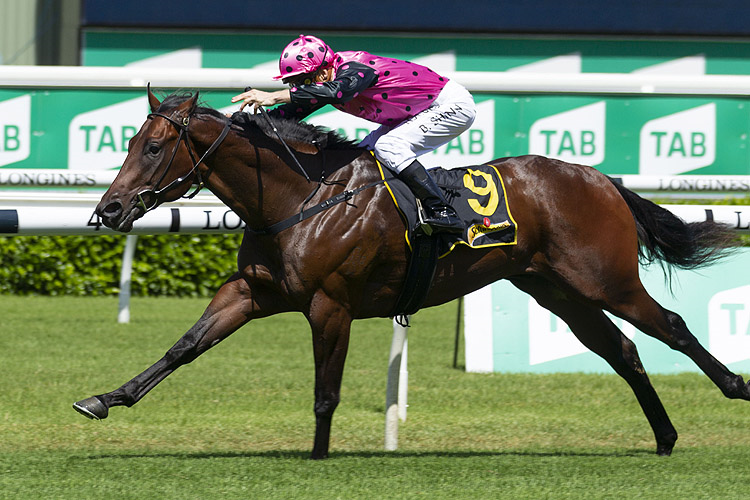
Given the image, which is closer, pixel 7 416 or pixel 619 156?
pixel 7 416

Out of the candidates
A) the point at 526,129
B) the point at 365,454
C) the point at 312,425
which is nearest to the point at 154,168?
the point at 365,454

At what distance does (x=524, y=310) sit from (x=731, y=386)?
6.28 feet

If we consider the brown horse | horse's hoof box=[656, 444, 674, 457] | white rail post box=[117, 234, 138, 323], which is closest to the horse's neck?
the brown horse

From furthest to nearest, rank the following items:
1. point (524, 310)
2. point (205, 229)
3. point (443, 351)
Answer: point (443, 351) < point (524, 310) < point (205, 229)

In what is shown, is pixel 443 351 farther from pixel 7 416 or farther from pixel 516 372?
pixel 7 416

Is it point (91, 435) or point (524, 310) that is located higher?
point (524, 310)

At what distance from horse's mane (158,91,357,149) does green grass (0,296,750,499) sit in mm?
1401

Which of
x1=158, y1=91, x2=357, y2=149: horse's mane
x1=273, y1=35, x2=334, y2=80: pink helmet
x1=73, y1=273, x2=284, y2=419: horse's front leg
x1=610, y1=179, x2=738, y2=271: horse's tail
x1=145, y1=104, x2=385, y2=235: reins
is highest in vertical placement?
x1=273, y1=35, x2=334, y2=80: pink helmet

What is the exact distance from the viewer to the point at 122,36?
15.6 meters

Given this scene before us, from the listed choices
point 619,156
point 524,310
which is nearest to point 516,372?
point 524,310

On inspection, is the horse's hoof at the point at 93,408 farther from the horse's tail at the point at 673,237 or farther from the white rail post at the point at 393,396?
the horse's tail at the point at 673,237

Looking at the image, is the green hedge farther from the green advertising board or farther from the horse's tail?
the horse's tail

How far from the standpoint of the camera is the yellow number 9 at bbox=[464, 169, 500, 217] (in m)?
4.93

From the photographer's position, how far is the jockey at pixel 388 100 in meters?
4.55
